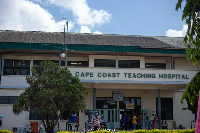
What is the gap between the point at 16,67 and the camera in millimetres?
26141

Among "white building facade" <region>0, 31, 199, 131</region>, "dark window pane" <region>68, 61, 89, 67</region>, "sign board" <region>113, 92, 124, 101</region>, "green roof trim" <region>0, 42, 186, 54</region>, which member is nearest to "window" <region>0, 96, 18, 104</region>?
"white building facade" <region>0, 31, 199, 131</region>

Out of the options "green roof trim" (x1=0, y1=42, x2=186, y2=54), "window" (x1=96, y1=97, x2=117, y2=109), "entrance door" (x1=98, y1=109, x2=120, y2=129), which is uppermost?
"green roof trim" (x1=0, y1=42, x2=186, y2=54)

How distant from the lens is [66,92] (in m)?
15.6

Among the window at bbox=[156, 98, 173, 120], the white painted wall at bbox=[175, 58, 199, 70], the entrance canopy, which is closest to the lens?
the entrance canopy

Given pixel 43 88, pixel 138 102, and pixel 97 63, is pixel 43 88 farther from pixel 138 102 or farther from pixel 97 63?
pixel 138 102

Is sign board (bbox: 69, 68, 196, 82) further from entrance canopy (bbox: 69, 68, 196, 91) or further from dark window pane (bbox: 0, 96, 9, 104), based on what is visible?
dark window pane (bbox: 0, 96, 9, 104)

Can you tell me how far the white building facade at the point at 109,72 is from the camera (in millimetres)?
24078

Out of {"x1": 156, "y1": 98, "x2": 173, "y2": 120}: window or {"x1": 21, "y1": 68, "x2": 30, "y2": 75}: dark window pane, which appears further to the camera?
{"x1": 156, "y1": 98, "x2": 173, "y2": 120}: window

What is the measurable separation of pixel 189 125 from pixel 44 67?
55.0ft

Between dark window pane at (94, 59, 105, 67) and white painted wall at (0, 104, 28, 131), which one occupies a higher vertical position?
dark window pane at (94, 59, 105, 67)

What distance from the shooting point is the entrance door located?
2686 cm

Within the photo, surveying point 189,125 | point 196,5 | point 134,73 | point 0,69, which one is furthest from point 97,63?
point 196,5

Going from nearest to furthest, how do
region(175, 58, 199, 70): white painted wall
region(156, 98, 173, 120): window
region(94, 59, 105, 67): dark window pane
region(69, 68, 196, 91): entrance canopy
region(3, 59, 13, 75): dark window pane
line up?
1. region(69, 68, 196, 91): entrance canopy
2. region(3, 59, 13, 75): dark window pane
3. region(94, 59, 105, 67): dark window pane
4. region(156, 98, 173, 120): window
5. region(175, 58, 199, 70): white painted wall

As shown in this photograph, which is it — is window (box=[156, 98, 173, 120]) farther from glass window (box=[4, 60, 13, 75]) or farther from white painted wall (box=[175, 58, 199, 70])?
glass window (box=[4, 60, 13, 75])
